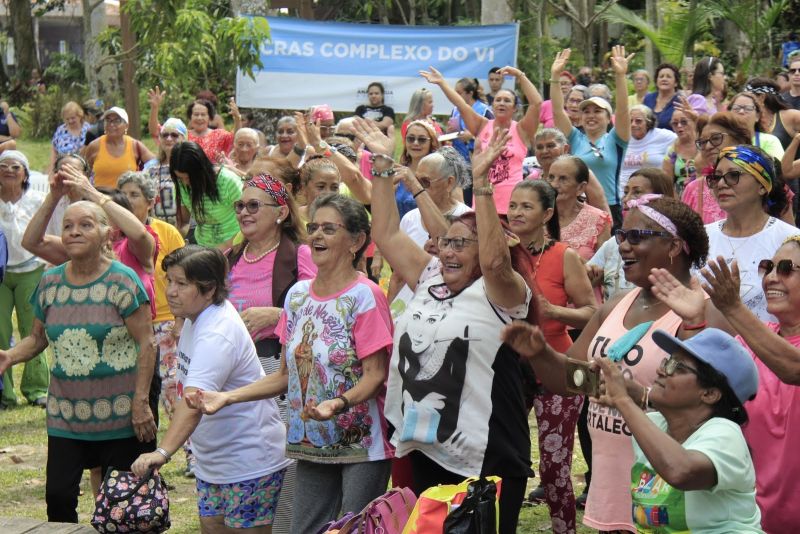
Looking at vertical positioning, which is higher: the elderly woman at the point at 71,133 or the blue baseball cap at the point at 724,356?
the blue baseball cap at the point at 724,356

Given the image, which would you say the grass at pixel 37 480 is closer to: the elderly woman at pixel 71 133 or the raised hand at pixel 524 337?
the raised hand at pixel 524 337

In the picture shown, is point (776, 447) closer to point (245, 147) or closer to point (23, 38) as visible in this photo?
point (245, 147)

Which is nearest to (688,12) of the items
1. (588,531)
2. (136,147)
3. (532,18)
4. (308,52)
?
(308,52)

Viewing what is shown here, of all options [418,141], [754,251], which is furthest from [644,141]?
[754,251]

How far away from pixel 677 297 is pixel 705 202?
10.3ft

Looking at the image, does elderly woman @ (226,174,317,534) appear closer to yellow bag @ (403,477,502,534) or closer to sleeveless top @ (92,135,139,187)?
yellow bag @ (403,477,502,534)

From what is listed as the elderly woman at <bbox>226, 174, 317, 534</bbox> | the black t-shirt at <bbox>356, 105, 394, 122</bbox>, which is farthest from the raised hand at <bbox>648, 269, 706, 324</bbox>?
the black t-shirt at <bbox>356, 105, 394, 122</bbox>

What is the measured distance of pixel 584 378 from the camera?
3.90 metres

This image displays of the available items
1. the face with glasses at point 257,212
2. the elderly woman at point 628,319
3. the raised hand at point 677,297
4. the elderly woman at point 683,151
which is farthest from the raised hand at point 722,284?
the elderly woman at point 683,151

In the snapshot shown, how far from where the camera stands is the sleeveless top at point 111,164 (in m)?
12.3

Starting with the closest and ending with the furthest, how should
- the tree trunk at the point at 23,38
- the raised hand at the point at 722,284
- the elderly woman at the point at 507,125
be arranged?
the raised hand at the point at 722,284
the elderly woman at the point at 507,125
the tree trunk at the point at 23,38

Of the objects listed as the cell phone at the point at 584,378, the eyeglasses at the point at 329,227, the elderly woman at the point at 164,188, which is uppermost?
the eyeglasses at the point at 329,227

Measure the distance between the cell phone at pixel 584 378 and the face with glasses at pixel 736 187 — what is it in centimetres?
200

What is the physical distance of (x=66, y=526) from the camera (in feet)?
16.5
